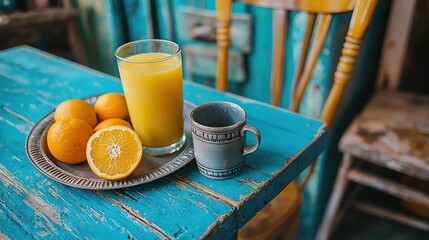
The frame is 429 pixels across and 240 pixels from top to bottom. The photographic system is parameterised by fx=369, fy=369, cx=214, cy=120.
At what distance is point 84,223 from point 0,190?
17 cm

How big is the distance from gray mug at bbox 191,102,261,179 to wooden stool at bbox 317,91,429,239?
595 millimetres

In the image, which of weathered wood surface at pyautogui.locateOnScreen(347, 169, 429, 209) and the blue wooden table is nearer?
the blue wooden table

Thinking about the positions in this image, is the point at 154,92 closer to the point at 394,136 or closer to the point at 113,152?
the point at 113,152

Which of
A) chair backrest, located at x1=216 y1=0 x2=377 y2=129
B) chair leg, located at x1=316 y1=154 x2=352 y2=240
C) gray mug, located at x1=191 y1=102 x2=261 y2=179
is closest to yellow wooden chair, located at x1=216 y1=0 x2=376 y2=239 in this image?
chair backrest, located at x1=216 y1=0 x2=377 y2=129

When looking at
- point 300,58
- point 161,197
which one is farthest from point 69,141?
point 300,58

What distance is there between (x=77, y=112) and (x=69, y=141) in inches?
3.0

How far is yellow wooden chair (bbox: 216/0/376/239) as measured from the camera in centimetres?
80

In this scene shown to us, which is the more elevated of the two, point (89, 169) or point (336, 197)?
point (89, 169)

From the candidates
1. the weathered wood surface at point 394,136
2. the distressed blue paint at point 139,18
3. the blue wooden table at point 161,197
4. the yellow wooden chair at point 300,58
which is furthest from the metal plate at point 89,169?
the distressed blue paint at point 139,18

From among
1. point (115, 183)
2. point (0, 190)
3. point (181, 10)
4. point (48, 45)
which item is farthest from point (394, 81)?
point (48, 45)

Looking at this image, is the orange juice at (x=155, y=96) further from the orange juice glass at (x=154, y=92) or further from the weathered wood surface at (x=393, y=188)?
the weathered wood surface at (x=393, y=188)

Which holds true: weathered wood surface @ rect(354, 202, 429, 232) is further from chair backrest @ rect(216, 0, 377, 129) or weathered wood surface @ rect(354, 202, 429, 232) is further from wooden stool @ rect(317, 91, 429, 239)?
chair backrest @ rect(216, 0, 377, 129)

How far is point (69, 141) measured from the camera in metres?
0.58

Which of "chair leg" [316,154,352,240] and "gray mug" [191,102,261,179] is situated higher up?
"gray mug" [191,102,261,179]
